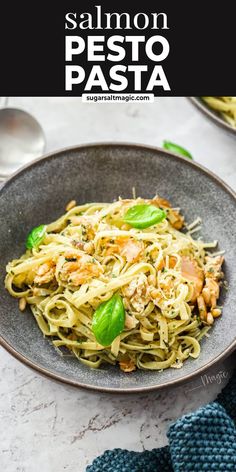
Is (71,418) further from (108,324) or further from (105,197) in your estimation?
(105,197)

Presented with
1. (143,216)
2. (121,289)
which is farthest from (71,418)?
(143,216)

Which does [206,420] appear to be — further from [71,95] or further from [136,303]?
[71,95]

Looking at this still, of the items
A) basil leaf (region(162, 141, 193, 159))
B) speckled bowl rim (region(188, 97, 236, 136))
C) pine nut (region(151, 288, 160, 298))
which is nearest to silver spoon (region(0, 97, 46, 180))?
basil leaf (region(162, 141, 193, 159))

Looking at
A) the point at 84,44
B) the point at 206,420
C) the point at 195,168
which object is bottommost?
the point at 206,420

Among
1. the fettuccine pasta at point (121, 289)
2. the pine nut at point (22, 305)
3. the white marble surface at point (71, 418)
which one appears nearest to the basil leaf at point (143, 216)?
the fettuccine pasta at point (121, 289)

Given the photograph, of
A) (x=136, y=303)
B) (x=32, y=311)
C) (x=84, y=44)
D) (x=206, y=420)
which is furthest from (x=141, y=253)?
(x=84, y=44)

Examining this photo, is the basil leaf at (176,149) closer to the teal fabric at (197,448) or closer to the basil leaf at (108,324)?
the basil leaf at (108,324)
